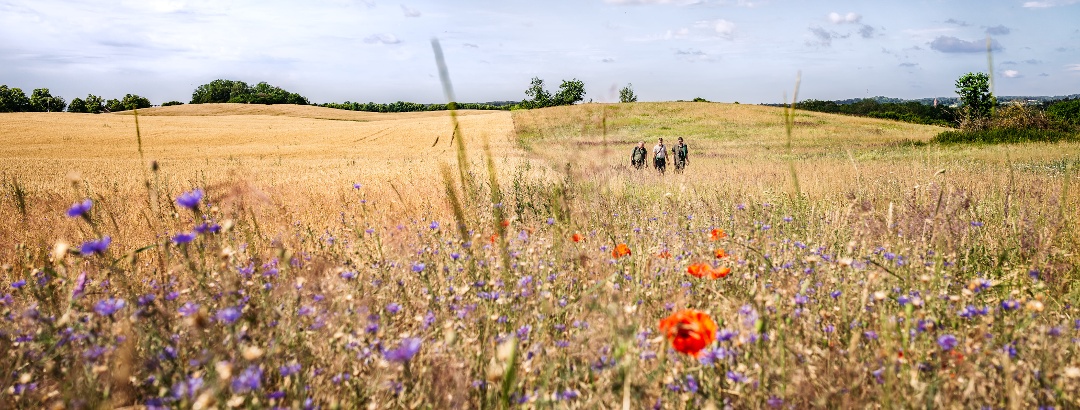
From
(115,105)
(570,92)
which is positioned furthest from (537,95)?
(115,105)

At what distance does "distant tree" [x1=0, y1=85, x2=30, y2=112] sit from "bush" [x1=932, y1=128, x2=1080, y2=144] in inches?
4167

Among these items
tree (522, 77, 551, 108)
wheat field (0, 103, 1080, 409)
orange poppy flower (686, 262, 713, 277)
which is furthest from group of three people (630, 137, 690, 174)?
tree (522, 77, 551, 108)

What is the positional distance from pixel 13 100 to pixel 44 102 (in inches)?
219

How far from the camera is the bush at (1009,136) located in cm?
2352

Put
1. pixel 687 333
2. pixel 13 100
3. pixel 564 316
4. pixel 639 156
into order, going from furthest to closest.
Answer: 1. pixel 13 100
2. pixel 639 156
3. pixel 564 316
4. pixel 687 333

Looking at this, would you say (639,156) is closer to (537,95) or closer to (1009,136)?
(1009,136)

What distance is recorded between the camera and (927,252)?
3637 millimetres

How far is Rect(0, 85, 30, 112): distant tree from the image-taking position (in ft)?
255

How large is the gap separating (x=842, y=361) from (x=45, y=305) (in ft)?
11.5

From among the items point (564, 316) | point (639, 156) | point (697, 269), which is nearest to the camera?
point (697, 269)

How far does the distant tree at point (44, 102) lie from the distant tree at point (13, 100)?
801 millimetres

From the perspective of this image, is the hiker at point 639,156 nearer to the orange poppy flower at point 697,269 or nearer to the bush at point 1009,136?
the orange poppy flower at point 697,269

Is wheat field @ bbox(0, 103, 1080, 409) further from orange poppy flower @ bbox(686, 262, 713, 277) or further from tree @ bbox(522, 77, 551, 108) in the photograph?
tree @ bbox(522, 77, 551, 108)

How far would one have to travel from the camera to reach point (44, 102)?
85062 mm
